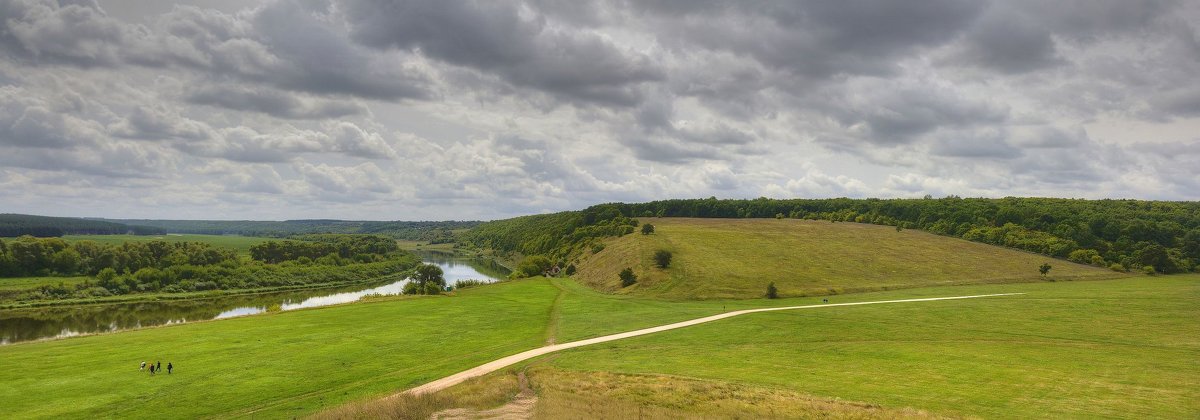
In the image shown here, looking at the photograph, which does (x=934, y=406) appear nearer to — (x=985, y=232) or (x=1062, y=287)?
(x=1062, y=287)

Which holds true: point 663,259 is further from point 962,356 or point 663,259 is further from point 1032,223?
point 1032,223

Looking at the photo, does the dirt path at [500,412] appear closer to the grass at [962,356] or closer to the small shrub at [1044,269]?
the grass at [962,356]

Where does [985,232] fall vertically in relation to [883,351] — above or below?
above

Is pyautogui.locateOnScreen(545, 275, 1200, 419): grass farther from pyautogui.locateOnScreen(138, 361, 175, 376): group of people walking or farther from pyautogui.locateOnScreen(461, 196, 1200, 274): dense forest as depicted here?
pyautogui.locateOnScreen(461, 196, 1200, 274): dense forest

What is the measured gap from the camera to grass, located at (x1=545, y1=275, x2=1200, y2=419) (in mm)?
26422

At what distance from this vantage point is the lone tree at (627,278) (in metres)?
77.6

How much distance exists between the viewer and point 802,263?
8494 centimetres

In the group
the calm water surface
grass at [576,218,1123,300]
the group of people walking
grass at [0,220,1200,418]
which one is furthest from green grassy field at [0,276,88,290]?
grass at [576,218,1123,300]

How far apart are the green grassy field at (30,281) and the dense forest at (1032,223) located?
291 ft

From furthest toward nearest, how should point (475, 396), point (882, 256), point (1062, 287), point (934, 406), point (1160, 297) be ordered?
1. point (882, 256)
2. point (1062, 287)
3. point (1160, 297)
4. point (475, 396)
5. point (934, 406)

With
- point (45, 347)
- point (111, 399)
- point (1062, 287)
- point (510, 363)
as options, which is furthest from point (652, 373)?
point (1062, 287)

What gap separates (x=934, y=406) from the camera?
25859mm

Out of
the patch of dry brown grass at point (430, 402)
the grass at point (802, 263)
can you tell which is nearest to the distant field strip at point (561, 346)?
the patch of dry brown grass at point (430, 402)

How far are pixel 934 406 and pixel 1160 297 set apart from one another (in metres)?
54.8
